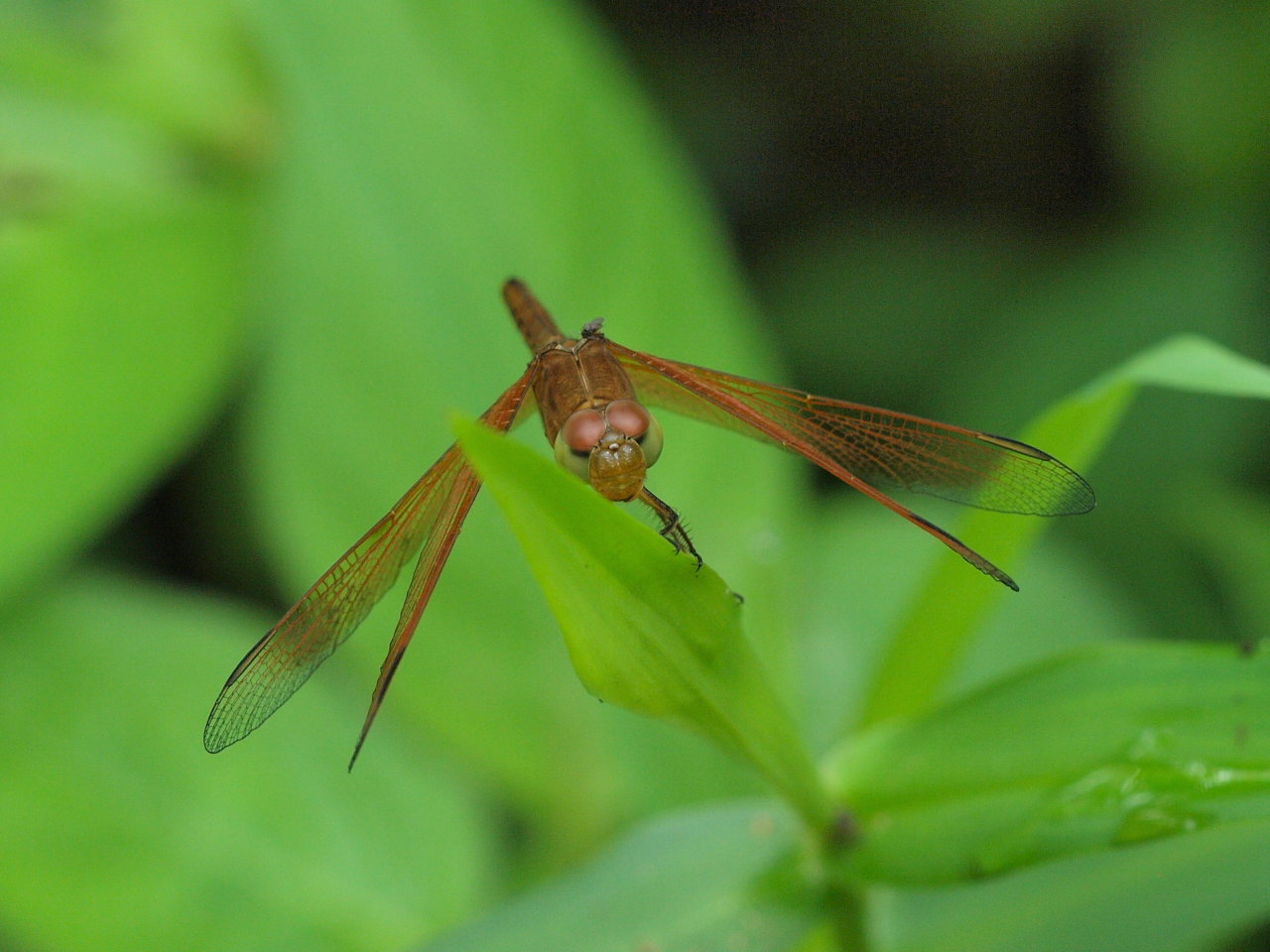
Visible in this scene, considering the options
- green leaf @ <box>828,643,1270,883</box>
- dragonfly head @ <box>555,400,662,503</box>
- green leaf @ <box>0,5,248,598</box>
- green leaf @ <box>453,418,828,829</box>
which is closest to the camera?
green leaf @ <box>453,418,828,829</box>

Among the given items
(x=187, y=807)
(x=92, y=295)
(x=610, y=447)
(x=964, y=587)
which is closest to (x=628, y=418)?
(x=610, y=447)

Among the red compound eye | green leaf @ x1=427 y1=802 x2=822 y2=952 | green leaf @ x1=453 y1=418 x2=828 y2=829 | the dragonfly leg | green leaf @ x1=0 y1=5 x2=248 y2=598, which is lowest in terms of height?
green leaf @ x1=427 y1=802 x2=822 y2=952

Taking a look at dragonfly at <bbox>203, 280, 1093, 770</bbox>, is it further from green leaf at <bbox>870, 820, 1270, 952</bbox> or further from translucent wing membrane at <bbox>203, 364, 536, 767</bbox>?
green leaf at <bbox>870, 820, 1270, 952</bbox>

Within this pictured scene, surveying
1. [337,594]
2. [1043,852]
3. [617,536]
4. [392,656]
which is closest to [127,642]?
[337,594]

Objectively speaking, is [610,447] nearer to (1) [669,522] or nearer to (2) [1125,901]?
(1) [669,522]

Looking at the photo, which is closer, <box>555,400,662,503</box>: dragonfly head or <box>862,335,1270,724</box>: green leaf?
<box>555,400,662,503</box>: dragonfly head

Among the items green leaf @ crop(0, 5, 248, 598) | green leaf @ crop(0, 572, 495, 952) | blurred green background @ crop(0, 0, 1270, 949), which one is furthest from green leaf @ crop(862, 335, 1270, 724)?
green leaf @ crop(0, 5, 248, 598)
